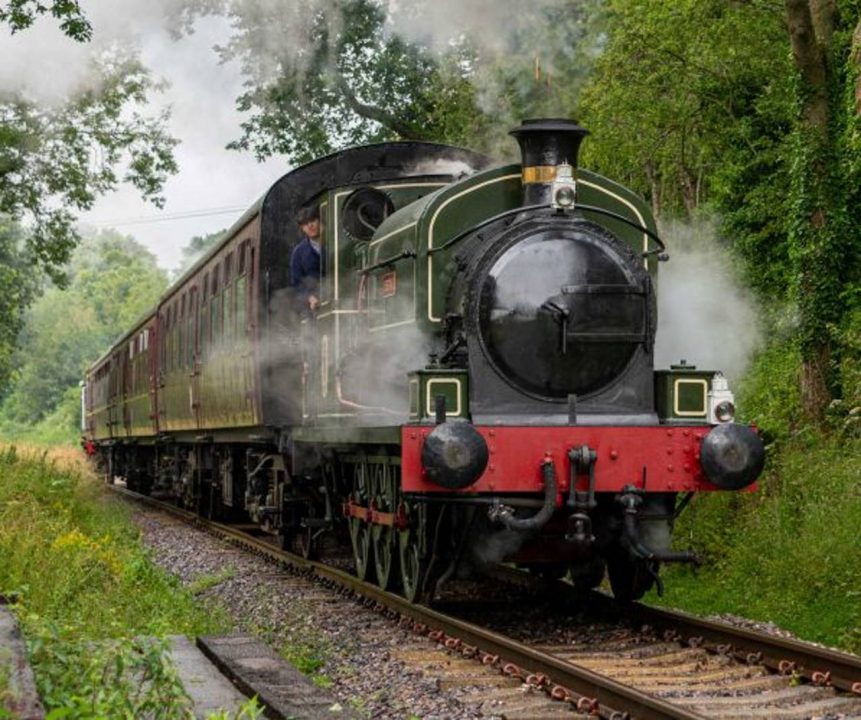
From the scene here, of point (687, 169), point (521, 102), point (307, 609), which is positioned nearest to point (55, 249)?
point (687, 169)

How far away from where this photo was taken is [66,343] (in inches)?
3819

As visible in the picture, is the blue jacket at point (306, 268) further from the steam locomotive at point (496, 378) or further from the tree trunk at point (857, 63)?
the tree trunk at point (857, 63)

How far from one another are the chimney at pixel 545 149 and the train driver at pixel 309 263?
Result: 9.02 feet

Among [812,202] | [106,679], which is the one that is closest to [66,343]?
[812,202]

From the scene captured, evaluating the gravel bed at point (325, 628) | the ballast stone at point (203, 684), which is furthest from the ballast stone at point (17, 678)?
the gravel bed at point (325, 628)

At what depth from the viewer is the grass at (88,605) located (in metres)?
5.36

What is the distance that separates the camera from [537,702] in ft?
22.7

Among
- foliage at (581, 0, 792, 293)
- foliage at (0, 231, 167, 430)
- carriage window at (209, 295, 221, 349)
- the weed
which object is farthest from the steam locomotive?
foliage at (0, 231, 167, 430)

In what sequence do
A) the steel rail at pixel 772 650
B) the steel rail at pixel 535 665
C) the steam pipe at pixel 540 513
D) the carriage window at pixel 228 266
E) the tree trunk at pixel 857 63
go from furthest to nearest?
the carriage window at pixel 228 266 < the tree trunk at pixel 857 63 < the steam pipe at pixel 540 513 < the steel rail at pixel 772 650 < the steel rail at pixel 535 665

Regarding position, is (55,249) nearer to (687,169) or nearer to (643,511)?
(687,169)

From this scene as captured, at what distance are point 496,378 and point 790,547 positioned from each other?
127 inches

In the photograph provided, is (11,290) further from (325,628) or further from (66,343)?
(325,628)

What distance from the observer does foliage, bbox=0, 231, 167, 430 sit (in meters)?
90.9

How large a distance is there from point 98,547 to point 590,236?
198 inches
